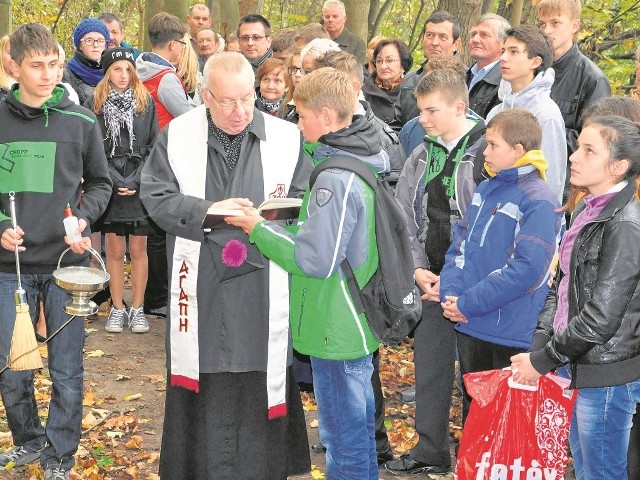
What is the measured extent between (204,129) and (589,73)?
11.8ft

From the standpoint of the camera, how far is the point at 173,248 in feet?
15.9

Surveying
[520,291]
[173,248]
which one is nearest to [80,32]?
[173,248]

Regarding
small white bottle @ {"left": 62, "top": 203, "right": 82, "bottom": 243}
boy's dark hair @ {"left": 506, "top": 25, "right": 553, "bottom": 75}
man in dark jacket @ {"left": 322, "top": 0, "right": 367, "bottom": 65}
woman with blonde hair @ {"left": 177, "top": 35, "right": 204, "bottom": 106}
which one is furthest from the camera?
man in dark jacket @ {"left": 322, "top": 0, "right": 367, "bottom": 65}

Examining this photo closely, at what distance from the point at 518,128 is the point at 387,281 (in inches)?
47.6

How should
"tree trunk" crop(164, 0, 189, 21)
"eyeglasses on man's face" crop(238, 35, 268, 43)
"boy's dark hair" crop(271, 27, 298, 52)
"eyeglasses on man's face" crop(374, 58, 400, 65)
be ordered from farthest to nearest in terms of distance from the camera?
1. "tree trunk" crop(164, 0, 189, 21)
2. "boy's dark hair" crop(271, 27, 298, 52)
3. "eyeglasses on man's face" crop(238, 35, 268, 43)
4. "eyeglasses on man's face" crop(374, 58, 400, 65)

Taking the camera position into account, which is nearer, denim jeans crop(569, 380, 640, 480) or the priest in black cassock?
denim jeans crop(569, 380, 640, 480)

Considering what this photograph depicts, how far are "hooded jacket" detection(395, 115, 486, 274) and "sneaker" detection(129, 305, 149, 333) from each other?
3584 mm

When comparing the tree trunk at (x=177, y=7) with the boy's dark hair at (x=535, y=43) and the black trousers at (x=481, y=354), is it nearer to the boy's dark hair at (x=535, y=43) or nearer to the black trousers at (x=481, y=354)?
the boy's dark hair at (x=535, y=43)

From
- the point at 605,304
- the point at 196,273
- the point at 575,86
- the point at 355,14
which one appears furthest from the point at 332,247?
the point at 355,14

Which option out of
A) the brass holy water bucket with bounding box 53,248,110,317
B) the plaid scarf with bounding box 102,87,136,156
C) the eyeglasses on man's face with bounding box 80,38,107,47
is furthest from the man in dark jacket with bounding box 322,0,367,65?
the brass holy water bucket with bounding box 53,248,110,317

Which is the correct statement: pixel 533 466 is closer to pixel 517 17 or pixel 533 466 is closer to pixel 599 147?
pixel 599 147

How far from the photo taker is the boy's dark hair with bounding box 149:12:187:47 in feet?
28.8

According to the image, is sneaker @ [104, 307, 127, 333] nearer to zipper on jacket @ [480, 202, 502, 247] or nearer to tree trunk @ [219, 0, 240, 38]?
zipper on jacket @ [480, 202, 502, 247]

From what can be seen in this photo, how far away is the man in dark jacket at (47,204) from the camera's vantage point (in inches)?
200
